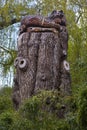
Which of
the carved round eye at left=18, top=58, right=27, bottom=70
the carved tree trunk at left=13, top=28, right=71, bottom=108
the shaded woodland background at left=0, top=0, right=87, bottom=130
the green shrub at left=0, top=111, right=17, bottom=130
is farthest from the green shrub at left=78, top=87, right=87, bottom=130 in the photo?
the carved round eye at left=18, top=58, right=27, bottom=70

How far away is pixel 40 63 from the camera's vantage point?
451 centimetres

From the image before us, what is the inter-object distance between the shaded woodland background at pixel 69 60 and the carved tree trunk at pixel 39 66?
0.61ft

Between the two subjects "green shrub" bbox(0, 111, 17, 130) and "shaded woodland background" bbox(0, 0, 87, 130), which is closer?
"shaded woodland background" bbox(0, 0, 87, 130)

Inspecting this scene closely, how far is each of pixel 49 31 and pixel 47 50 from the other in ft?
1.03

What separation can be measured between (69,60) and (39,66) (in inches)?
76.2

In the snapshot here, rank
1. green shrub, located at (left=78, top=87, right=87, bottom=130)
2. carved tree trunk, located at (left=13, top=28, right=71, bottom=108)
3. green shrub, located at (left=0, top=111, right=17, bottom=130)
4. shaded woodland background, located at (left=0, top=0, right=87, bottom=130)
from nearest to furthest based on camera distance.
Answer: green shrub, located at (left=78, top=87, right=87, bottom=130)
shaded woodland background, located at (left=0, top=0, right=87, bottom=130)
green shrub, located at (left=0, top=111, right=17, bottom=130)
carved tree trunk, located at (left=13, top=28, right=71, bottom=108)

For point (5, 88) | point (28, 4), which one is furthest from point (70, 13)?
point (5, 88)

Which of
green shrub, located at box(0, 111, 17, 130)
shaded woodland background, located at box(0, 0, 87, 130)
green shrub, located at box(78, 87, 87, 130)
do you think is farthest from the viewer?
green shrub, located at box(0, 111, 17, 130)

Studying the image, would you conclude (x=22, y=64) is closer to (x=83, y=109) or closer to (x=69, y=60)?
(x=69, y=60)

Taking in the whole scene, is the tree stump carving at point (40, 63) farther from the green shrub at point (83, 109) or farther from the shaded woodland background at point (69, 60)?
the green shrub at point (83, 109)

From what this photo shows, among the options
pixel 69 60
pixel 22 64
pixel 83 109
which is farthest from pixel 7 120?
pixel 69 60

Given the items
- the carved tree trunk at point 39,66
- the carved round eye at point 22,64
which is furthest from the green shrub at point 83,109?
the carved round eye at point 22,64

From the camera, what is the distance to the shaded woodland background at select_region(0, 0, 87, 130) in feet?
9.12

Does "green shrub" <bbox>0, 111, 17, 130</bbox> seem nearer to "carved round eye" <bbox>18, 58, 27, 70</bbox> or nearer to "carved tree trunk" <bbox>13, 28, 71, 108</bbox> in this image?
"carved tree trunk" <bbox>13, 28, 71, 108</bbox>
